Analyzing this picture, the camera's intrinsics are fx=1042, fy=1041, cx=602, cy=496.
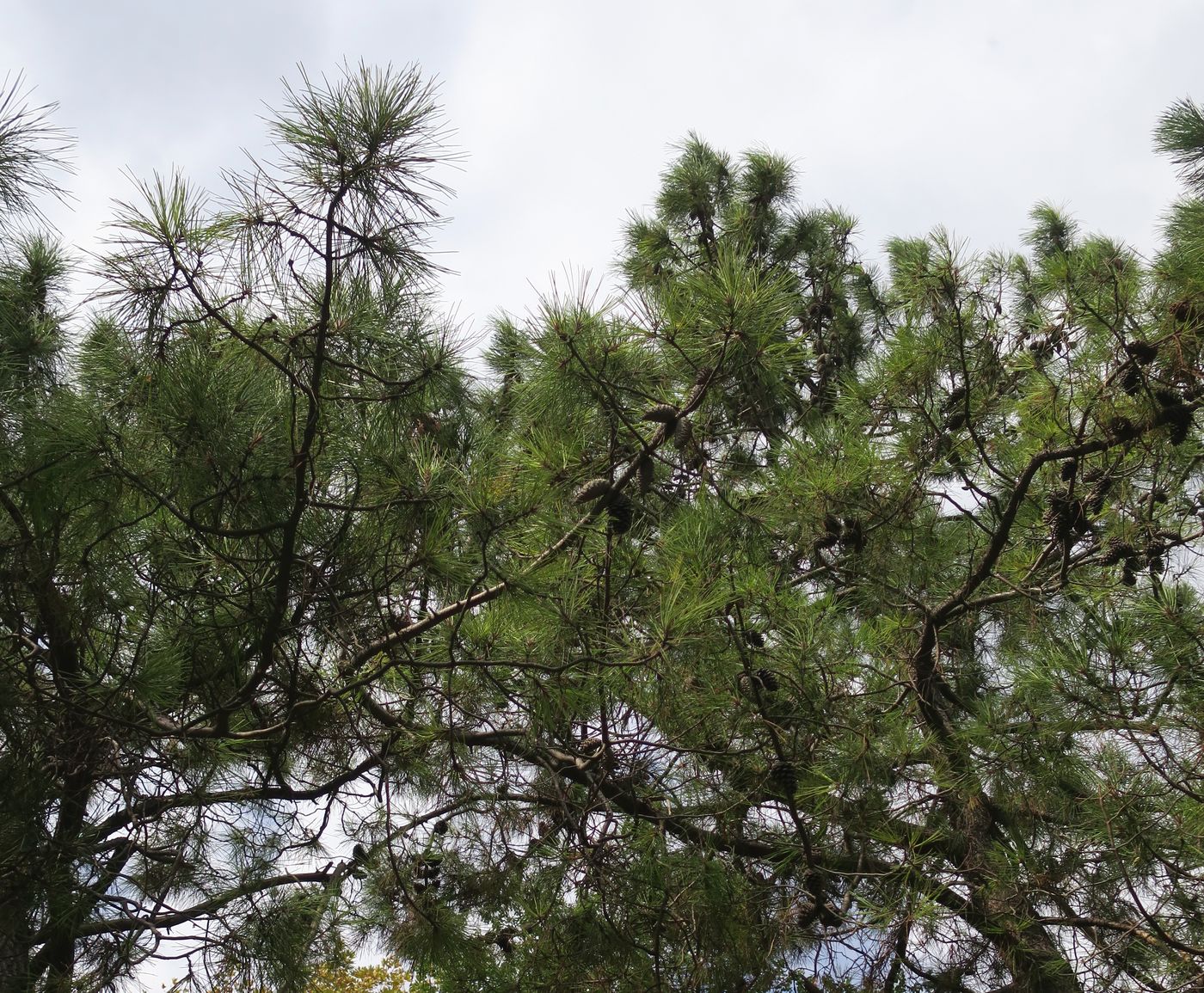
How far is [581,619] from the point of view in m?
2.00

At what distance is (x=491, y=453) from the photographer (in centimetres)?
238

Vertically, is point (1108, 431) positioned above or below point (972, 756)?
above

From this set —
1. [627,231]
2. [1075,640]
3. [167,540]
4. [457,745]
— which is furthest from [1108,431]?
[627,231]

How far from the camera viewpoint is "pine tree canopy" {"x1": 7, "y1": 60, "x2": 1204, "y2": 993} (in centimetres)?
178

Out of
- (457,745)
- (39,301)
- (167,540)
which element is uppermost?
(39,301)

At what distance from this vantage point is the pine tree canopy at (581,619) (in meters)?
1.78

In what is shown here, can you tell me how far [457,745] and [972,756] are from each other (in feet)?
4.69

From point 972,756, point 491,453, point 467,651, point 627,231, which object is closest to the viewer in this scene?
point 467,651

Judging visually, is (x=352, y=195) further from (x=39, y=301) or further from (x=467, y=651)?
(x=39, y=301)

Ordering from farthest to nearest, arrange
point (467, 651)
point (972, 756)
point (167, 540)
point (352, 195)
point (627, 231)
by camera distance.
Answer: point (627, 231)
point (972, 756)
point (467, 651)
point (167, 540)
point (352, 195)

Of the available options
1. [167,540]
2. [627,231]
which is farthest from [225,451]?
[627,231]

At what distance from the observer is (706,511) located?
2477 mm

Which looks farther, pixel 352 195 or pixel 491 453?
pixel 491 453

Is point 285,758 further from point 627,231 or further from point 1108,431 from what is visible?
point 627,231
